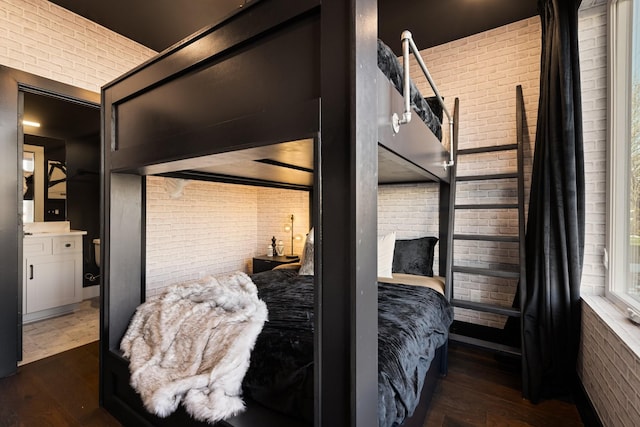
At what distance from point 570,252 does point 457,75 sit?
1939mm

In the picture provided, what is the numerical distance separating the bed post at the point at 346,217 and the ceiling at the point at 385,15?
1.94m

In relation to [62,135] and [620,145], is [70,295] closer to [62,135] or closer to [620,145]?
[62,135]

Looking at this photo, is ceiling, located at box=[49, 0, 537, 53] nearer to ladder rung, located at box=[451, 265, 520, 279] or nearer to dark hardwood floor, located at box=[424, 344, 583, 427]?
ladder rung, located at box=[451, 265, 520, 279]

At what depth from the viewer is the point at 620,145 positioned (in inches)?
69.4

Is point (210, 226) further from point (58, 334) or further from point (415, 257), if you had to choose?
point (415, 257)

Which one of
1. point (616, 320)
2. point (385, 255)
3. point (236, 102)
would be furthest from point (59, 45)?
point (616, 320)

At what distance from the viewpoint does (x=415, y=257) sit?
2.81 m

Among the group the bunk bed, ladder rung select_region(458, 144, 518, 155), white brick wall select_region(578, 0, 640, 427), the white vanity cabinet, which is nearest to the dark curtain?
white brick wall select_region(578, 0, 640, 427)

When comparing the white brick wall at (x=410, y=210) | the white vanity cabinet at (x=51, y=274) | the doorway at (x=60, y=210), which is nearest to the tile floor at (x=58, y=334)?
the doorway at (x=60, y=210)

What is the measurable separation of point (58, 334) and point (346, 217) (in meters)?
3.54

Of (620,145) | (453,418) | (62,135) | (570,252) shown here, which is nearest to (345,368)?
(453,418)

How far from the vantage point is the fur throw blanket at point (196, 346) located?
1.19m

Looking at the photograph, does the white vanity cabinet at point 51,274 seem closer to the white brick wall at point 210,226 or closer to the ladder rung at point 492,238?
the white brick wall at point 210,226

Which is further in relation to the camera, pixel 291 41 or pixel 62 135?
pixel 62 135
